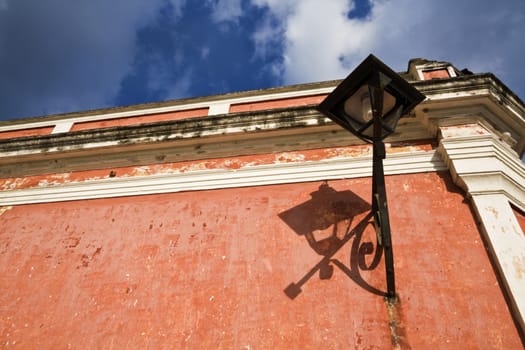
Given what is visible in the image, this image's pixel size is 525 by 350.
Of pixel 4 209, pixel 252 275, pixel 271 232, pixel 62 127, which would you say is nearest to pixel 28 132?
pixel 62 127

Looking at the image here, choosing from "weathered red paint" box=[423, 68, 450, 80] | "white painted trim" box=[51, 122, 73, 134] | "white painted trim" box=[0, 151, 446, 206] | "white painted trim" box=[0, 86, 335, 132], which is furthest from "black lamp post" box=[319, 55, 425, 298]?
"white painted trim" box=[51, 122, 73, 134]

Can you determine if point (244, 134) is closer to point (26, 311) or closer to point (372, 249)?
point (372, 249)

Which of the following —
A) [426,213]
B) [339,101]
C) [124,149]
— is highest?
[124,149]

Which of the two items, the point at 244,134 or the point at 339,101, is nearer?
the point at 339,101

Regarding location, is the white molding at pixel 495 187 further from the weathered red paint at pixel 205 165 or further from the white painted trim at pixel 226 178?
the weathered red paint at pixel 205 165

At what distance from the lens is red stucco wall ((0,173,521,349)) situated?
263 centimetres

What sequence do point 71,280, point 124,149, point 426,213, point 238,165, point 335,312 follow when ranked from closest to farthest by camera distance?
point 335,312
point 426,213
point 71,280
point 238,165
point 124,149

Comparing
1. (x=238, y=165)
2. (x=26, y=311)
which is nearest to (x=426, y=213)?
(x=238, y=165)

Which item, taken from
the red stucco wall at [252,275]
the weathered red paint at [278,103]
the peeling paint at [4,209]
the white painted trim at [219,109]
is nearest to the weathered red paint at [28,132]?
the peeling paint at [4,209]

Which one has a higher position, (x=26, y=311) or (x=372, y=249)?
(x=372, y=249)

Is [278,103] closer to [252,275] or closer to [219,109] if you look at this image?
[219,109]

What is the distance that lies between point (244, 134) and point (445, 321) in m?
2.51

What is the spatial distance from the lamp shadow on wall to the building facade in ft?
0.04

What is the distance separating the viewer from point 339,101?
2592 millimetres
